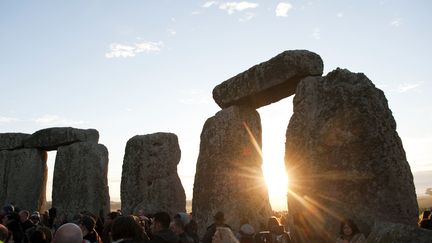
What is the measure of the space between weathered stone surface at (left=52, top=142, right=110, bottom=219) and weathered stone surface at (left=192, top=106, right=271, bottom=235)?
5.39 m

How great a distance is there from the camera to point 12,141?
16516mm

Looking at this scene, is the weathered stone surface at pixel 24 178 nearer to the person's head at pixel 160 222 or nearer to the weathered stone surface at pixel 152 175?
the weathered stone surface at pixel 152 175

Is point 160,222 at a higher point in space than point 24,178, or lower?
lower

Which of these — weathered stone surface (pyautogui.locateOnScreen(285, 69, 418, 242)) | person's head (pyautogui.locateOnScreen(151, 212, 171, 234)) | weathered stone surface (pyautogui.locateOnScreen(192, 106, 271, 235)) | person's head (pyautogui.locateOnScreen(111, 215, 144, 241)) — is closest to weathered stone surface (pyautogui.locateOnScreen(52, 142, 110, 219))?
weathered stone surface (pyautogui.locateOnScreen(192, 106, 271, 235))

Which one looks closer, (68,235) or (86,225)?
(68,235)

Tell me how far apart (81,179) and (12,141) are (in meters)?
3.84

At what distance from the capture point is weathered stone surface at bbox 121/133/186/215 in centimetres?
1288

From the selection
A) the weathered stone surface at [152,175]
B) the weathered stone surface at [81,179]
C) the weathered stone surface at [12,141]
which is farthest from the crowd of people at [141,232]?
the weathered stone surface at [12,141]

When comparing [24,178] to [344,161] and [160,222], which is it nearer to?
[344,161]

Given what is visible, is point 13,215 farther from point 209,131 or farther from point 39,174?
point 39,174

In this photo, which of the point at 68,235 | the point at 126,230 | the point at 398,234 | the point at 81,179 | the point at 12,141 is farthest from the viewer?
the point at 12,141

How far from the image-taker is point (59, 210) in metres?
14.6

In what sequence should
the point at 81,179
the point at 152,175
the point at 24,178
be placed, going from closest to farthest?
1. the point at 152,175
2. the point at 81,179
3. the point at 24,178

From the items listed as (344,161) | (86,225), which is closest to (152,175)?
(344,161)
